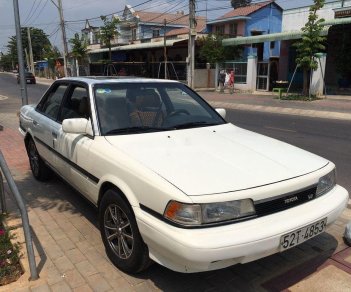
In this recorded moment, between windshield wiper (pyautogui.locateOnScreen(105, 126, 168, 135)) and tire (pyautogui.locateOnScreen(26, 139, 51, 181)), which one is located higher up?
windshield wiper (pyautogui.locateOnScreen(105, 126, 168, 135))

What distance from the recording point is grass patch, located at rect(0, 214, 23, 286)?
320 centimetres

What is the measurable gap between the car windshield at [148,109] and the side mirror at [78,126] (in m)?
Answer: 0.12

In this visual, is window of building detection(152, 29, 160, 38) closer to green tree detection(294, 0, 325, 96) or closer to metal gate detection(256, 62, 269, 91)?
metal gate detection(256, 62, 269, 91)

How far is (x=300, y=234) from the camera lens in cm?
284

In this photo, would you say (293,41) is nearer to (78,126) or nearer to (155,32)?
(78,126)

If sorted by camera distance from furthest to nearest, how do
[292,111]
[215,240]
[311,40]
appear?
[311,40], [292,111], [215,240]

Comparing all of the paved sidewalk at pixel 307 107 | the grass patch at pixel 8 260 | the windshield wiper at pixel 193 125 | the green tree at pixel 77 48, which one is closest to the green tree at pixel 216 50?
the paved sidewalk at pixel 307 107

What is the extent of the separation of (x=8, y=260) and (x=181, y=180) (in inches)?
73.3

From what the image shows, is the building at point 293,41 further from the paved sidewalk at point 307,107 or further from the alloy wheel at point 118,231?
the alloy wheel at point 118,231

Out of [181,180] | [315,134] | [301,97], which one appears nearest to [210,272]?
[181,180]

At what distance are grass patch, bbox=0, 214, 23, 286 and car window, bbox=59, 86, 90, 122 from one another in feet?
4.73

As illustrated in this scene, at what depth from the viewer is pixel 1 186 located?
425 cm

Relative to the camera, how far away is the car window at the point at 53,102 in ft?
16.1

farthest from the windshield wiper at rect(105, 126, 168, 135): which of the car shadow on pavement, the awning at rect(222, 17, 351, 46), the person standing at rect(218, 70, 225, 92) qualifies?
the person standing at rect(218, 70, 225, 92)
